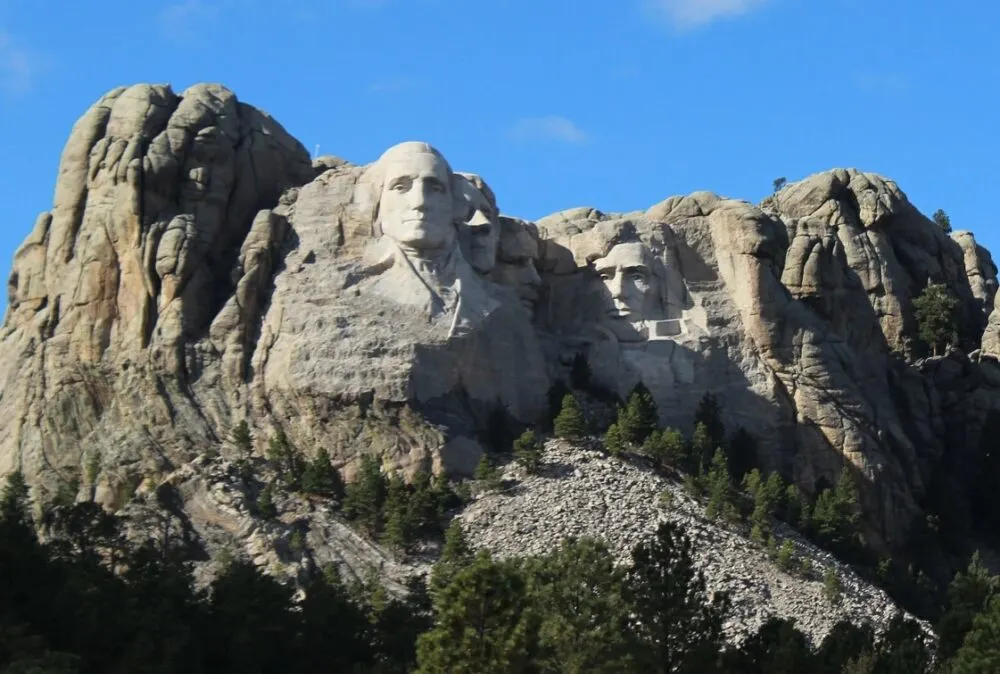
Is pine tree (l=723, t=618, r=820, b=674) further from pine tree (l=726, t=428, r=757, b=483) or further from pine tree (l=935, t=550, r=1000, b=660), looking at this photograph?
pine tree (l=726, t=428, r=757, b=483)

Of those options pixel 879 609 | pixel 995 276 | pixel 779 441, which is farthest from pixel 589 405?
pixel 995 276

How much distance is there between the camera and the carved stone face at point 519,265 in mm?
90062

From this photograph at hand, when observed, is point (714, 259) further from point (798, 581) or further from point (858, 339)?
point (798, 581)

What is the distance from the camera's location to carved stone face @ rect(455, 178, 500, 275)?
88.4m

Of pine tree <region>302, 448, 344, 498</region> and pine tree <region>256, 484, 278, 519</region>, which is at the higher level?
pine tree <region>302, 448, 344, 498</region>

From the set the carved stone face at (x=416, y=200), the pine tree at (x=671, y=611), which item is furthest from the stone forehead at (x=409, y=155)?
the pine tree at (x=671, y=611)

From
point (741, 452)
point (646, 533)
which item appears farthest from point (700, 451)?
point (646, 533)

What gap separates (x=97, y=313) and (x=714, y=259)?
17.2 meters

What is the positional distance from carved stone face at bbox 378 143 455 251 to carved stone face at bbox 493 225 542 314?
2868 mm

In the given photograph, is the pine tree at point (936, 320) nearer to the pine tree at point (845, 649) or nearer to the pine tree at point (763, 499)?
the pine tree at point (763, 499)

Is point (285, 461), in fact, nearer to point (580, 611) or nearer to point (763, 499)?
point (763, 499)

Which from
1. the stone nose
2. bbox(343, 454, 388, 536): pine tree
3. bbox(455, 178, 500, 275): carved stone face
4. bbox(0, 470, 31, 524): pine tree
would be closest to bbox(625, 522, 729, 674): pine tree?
bbox(343, 454, 388, 536): pine tree

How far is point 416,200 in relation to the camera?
3423 inches

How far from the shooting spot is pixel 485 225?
3506 inches
